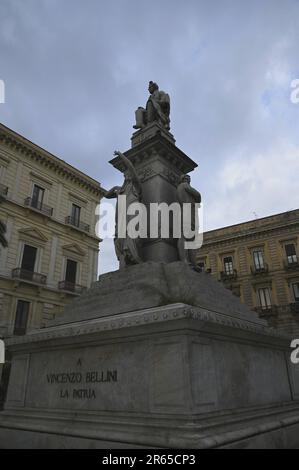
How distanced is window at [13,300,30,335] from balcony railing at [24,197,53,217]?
7.16 meters

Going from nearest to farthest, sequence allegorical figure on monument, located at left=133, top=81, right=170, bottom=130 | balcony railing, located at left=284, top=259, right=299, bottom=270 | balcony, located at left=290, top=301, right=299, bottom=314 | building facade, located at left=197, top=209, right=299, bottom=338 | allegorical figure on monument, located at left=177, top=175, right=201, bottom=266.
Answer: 1. allegorical figure on monument, located at left=177, top=175, right=201, bottom=266
2. allegorical figure on monument, located at left=133, top=81, right=170, bottom=130
3. balcony, located at left=290, top=301, right=299, bottom=314
4. building facade, located at left=197, top=209, right=299, bottom=338
5. balcony railing, located at left=284, top=259, right=299, bottom=270

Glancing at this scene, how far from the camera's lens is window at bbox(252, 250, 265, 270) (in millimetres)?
31797

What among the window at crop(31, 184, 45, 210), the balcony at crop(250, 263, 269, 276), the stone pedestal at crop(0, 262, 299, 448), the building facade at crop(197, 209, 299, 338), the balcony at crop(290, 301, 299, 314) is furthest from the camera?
the balcony at crop(250, 263, 269, 276)

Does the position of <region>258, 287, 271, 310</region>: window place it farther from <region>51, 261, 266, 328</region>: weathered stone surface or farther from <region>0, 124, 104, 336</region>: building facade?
<region>51, 261, 266, 328</region>: weathered stone surface

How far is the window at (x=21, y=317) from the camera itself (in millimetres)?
21750

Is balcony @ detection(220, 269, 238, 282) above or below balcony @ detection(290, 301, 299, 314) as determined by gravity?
above

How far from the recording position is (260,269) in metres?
31.1

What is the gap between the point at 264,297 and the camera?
100 ft

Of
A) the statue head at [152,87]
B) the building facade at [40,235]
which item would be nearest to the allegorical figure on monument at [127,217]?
the statue head at [152,87]

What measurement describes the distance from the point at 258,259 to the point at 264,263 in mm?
919

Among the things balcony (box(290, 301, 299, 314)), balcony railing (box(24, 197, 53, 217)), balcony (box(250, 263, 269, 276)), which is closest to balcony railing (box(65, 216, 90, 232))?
balcony railing (box(24, 197, 53, 217))

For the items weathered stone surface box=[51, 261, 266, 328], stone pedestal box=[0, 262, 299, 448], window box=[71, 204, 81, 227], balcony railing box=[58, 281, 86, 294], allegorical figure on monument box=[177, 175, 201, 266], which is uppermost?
window box=[71, 204, 81, 227]

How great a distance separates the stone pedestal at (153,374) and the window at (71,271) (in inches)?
826
